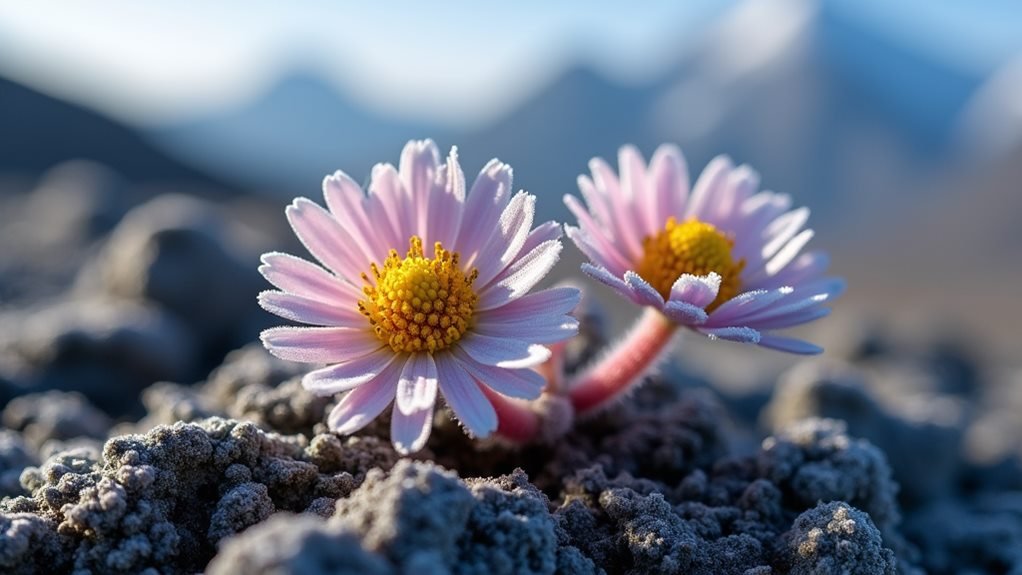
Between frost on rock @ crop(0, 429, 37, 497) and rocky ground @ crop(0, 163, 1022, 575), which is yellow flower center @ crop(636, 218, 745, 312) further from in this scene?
frost on rock @ crop(0, 429, 37, 497)

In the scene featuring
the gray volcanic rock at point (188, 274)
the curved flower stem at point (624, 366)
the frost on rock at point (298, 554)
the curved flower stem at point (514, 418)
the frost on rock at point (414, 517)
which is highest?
the gray volcanic rock at point (188, 274)

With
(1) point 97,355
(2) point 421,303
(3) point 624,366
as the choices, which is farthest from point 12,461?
(3) point 624,366

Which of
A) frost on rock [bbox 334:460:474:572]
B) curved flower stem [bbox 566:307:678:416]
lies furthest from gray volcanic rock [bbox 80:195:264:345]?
frost on rock [bbox 334:460:474:572]

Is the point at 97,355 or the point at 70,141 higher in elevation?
the point at 70,141

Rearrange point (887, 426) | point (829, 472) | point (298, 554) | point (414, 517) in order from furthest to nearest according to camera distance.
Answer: point (887, 426)
point (829, 472)
point (414, 517)
point (298, 554)

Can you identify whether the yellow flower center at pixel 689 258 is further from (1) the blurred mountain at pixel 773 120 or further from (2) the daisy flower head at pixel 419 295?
(1) the blurred mountain at pixel 773 120

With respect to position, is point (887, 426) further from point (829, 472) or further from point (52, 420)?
point (52, 420)

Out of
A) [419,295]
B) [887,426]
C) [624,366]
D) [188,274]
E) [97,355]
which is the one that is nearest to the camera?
[419,295]

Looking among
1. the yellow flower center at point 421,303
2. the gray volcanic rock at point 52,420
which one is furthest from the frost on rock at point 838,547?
the gray volcanic rock at point 52,420
